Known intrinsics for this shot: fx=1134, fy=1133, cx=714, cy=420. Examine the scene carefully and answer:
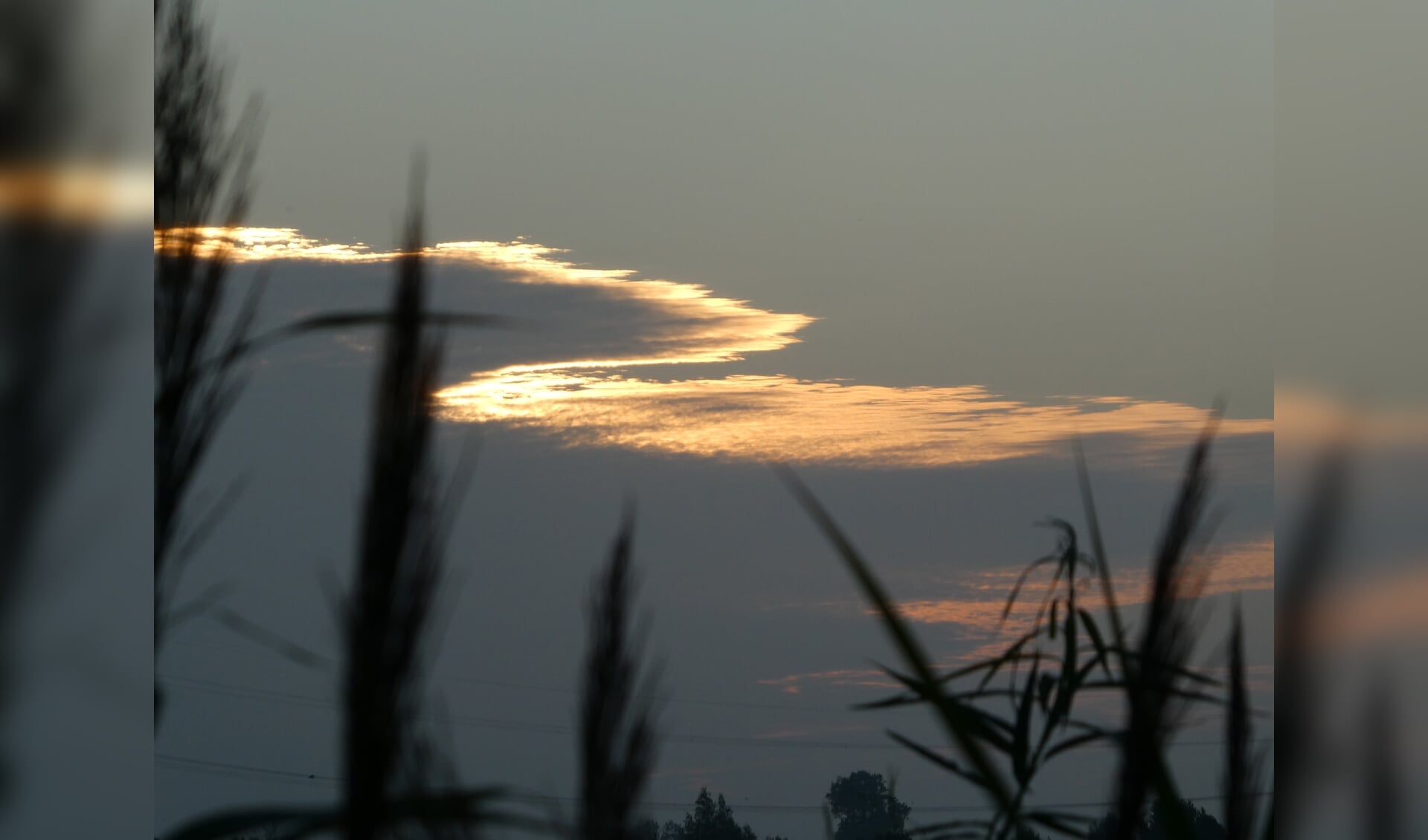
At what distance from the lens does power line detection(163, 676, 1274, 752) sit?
1.65 metres

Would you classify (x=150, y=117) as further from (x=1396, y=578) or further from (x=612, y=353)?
(x=1396, y=578)

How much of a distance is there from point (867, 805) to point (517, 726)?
21.3 inches

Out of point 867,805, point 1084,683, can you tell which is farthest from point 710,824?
point 1084,683

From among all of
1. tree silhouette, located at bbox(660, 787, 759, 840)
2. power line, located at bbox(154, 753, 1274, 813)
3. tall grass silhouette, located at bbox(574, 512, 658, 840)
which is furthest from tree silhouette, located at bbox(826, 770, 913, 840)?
tall grass silhouette, located at bbox(574, 512, 658, 840)

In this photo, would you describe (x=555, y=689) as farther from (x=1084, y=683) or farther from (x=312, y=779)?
(x=1084, y=683)

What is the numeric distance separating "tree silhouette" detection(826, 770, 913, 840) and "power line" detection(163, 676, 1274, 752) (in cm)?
5

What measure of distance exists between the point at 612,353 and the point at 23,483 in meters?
0.86

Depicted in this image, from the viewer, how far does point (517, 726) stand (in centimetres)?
166

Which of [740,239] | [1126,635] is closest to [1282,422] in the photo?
[1126,635]

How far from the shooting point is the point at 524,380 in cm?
174

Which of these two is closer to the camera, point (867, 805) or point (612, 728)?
point (612, 728)

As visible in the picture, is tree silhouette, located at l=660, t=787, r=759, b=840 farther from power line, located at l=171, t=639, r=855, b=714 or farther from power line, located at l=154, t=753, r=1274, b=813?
power line, located at l=171, t=639, r=855, b=714

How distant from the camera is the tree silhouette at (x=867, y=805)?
1.71m

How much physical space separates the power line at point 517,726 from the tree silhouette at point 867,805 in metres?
0.05
